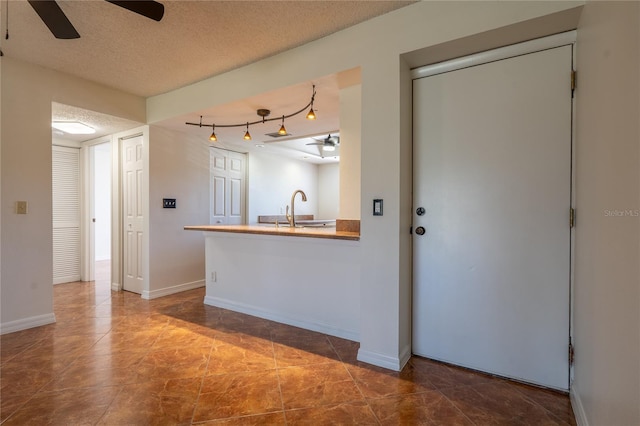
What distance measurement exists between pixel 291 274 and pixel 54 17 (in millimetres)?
2423

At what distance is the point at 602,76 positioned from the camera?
1325 mm

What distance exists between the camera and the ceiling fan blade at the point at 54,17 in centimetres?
171

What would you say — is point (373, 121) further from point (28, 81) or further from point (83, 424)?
point (28, 81)

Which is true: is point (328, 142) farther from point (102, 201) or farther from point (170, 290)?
point (102, 201)

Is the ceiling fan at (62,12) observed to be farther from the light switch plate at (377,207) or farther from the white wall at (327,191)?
the white wall at (327,191)

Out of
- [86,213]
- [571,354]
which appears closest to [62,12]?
[571,354]

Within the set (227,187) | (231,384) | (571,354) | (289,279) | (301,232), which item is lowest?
(231,384)

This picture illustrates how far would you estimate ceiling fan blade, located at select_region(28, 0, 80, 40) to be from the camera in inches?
67.1

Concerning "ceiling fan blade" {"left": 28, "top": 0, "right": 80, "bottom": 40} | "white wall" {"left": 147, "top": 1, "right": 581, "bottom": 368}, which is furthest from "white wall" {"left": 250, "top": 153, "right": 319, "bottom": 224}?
"ceiling fan blade" {"left": 28, "top": 0, "right": 80, "bottom": 40}

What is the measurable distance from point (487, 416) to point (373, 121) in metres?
1.86

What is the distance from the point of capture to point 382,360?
2176 millimetres

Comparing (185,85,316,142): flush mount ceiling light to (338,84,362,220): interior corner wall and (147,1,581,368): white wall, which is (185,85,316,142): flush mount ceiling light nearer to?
(338,84,362,220): interior corner wall

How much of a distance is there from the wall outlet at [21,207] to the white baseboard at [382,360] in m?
3.21

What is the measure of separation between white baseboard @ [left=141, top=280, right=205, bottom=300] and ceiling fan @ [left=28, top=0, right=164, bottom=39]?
288 cm
